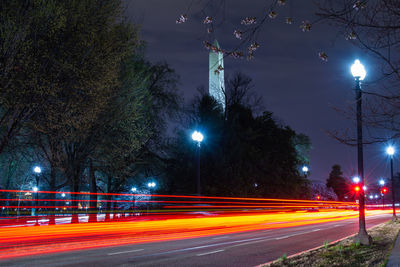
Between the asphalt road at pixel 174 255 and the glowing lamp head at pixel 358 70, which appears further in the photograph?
the glowing lamp head at pixel 358 70

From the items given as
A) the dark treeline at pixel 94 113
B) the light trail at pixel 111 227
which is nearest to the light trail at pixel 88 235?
the light trail at pixel 111 227

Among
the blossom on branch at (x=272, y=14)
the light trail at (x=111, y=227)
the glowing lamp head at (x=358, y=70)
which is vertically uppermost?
the glowing lamp head at (x=358, y=70)

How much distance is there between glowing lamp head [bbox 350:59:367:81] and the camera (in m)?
12.9

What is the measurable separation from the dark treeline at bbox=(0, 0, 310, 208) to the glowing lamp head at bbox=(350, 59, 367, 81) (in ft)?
35.8

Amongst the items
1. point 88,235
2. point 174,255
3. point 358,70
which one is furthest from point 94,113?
point 358,70

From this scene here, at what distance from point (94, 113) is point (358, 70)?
39.2 feet

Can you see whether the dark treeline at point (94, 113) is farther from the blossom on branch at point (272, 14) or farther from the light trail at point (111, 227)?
the blossom on branch at point (272, 14)

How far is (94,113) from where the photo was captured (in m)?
18.5

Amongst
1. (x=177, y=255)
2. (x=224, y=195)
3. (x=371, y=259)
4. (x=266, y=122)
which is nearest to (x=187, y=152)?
(x=224, y=195)

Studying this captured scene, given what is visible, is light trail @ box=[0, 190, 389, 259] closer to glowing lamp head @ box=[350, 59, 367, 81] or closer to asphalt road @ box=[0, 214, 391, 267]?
asphalt road @ box=[0, 214, 391, 267]

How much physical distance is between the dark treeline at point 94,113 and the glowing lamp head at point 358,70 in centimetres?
1092

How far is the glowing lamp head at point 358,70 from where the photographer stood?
12859 mm

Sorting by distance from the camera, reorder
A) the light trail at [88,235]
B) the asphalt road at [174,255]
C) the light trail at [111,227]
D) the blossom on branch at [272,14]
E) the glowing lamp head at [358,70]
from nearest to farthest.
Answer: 1. the blossom on branch at [272,14]
2. the asphalt road at [174,255]
3. the glowing lamp head at [358,70]
4. the light trail at [88,235]
5. the light trail at [111,227]

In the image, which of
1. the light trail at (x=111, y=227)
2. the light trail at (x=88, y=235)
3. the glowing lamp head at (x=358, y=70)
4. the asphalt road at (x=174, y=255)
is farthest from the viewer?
the light trail at (x=111, y=227)
